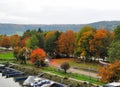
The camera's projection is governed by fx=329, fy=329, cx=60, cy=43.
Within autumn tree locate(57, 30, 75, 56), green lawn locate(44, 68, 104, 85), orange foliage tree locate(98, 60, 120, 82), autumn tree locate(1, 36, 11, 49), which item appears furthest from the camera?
autumn tree locate(1, 36, 11, 49)

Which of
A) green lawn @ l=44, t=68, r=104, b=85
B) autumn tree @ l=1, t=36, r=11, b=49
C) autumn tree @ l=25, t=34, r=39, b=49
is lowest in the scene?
green lawn @ l=44, t=68, r=104, b=85

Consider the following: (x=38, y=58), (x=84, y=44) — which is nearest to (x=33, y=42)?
(x=84, y=44)

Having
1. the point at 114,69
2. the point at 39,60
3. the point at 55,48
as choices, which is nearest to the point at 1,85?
the point at 39,60

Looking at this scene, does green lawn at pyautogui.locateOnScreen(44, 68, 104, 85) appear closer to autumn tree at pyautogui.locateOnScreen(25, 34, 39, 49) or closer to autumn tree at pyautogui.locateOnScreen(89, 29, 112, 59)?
autumn tree at pyautogui.locateOnScreen(89, 29, 112, 59)

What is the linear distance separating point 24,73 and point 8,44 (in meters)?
52.7

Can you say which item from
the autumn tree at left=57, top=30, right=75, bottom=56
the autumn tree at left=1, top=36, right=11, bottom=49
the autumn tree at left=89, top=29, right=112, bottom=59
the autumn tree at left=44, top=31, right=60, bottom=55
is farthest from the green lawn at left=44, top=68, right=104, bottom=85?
the autumn tree at left=1, top=36, right=11, bottom=49

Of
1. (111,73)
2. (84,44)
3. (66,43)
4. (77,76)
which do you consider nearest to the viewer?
(111,73)

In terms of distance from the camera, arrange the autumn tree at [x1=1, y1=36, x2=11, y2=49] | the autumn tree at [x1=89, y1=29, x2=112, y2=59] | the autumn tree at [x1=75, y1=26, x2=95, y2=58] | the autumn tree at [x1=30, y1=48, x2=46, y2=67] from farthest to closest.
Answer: the autumn tree at [x1=1, y1=36, x2=11, y2=49]
the autumn tree at [x1=75, y1=26, x2=95, y2=58]
the autumn tree at [x1=89, y1=29, x2=112, y2=59]
the autumn tree at [x1=30, y1=48, x2=46, y2=67]

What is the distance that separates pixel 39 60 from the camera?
7575 centimetres

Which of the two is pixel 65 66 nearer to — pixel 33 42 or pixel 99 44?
pixel 99 44

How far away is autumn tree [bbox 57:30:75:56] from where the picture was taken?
91.2 metres

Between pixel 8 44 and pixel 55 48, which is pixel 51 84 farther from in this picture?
pixel 8 44

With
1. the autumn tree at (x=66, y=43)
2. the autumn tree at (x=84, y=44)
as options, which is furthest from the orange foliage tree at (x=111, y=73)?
the autumn tree at (x=66, y=43)

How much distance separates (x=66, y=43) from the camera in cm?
9150
